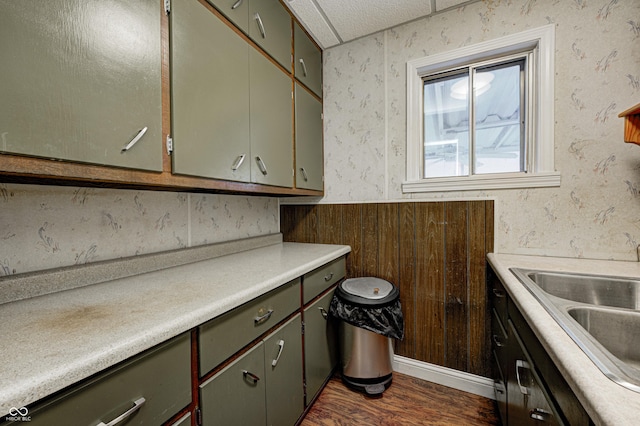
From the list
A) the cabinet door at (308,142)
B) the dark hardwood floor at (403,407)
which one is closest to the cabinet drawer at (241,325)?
the dark hardwood floor at (403,407)

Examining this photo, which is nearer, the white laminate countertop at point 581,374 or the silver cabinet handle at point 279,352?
the white laminate countertop at point 581,374

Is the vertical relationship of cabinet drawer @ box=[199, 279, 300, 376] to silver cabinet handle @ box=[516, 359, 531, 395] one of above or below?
above

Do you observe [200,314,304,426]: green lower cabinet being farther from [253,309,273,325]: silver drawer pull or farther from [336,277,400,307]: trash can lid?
[336,277,400,307]: trash can lid

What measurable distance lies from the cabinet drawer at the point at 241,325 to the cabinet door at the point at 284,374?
0.27ft

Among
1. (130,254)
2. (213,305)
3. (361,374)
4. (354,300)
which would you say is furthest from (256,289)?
(361,374)

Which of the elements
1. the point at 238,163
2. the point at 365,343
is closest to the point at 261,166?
the point at 238,163

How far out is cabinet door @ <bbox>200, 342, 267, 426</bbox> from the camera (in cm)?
86

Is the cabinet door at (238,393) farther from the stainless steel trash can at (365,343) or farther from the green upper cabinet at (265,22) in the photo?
the green upper cabinet at (265,22)

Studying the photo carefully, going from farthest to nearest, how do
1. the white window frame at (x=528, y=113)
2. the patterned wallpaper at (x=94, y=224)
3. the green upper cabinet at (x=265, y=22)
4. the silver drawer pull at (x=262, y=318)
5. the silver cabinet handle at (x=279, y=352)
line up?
the white window frame at (x=528, y=113), the green upper cabinet at (x=265, y=22), the silver cabinet handle at (x=279, y=352), the silver drawer pull at (x=262, y=318), the patterned wallpaper at (x=94, y=224)

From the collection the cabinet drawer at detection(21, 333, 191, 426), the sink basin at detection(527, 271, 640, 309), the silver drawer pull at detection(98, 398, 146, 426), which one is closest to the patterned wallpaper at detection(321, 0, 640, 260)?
the sink basin at detection(527, 271, 640, 309)

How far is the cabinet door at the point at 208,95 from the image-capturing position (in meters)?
1.07

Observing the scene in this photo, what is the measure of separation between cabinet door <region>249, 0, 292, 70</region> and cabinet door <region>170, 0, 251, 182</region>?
173 mm

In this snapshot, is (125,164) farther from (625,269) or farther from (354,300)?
(625,269)

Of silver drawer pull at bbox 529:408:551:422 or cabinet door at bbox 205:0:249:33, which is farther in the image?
cabinet door at bbox 205:0:249:33
